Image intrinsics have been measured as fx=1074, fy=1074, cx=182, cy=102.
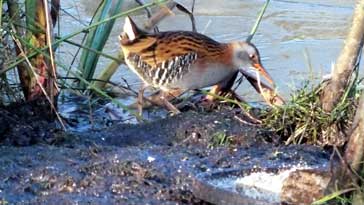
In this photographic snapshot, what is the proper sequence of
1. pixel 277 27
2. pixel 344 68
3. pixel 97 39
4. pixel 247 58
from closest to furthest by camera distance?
pixel 344 68, pixel 247 58, pixel 97 39, pixel 277 27

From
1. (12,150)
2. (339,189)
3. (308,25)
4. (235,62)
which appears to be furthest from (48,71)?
(308,25)

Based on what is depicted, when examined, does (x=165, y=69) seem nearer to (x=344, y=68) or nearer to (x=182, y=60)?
(x=182, y=60)

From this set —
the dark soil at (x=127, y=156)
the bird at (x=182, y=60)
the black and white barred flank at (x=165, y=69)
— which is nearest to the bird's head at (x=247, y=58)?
the bird at (x=182, y=60)

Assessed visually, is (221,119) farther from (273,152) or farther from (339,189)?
(339,189)

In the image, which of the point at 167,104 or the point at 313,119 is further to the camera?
the point at 167,104

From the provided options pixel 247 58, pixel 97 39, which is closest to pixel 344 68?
pixel 247 58

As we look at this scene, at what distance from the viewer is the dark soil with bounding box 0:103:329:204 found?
4.55 m

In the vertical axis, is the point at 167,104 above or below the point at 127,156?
below

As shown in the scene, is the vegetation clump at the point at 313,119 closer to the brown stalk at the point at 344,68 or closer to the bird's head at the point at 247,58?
the brown stalk at the point at 344,68

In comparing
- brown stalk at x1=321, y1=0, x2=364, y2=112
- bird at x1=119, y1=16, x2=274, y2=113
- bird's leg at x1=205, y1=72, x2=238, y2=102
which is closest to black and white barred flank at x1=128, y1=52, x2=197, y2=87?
bird at x1=119, y1=16, x2=274, y2=113

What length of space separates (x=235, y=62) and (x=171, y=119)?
2.05ft

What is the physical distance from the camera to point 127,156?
16.5 ft

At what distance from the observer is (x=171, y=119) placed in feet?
19.2

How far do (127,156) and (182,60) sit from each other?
4.08ft
